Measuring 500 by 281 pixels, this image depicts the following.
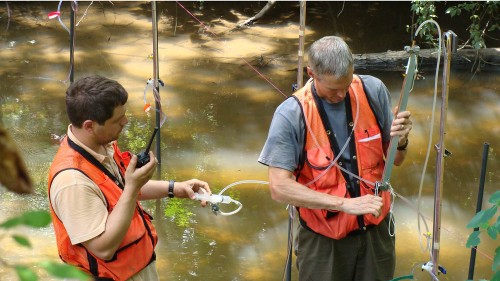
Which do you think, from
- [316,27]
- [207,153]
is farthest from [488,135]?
[316,27]

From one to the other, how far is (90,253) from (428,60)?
6.42 m

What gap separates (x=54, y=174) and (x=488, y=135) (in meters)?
4.93

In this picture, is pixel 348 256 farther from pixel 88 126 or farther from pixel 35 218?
pixel 35 218

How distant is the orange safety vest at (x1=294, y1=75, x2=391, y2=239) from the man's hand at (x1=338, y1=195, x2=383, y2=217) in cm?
14

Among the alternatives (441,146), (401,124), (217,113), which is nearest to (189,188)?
(401,124)

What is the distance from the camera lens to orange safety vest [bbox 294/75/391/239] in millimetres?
3047

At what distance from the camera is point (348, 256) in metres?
3.20

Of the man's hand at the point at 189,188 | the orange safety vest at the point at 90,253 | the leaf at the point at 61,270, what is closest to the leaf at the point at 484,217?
the man's hand at the point at 189,188

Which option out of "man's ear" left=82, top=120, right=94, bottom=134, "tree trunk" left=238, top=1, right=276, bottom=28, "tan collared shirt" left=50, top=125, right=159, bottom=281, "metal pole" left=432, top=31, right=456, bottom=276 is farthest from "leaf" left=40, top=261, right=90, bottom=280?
"tree trunk" left=238, top=1, right=276, bottom=28

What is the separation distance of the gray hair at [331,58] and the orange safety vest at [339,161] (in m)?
0.21

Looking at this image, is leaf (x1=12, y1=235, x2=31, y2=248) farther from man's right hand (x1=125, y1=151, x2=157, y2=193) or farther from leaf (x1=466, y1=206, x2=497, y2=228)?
leaf (x1=466, y1=206, x2=497, y2=228)

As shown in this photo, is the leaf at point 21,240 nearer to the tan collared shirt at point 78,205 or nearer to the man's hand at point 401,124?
the tan collared shirt at point 78,205

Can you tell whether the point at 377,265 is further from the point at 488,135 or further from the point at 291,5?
the point at 291,5

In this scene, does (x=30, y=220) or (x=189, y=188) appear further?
(x=189, y=188)
